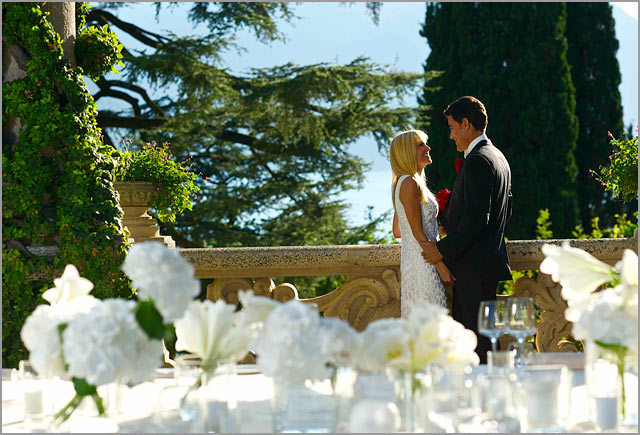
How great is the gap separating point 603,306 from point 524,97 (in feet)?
35.1

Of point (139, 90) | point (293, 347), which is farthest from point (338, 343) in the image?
point (139, 90)

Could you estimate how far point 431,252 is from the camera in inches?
145

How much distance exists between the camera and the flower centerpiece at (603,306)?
1562 millimetres

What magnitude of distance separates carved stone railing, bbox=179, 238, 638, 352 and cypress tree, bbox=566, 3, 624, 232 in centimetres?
840

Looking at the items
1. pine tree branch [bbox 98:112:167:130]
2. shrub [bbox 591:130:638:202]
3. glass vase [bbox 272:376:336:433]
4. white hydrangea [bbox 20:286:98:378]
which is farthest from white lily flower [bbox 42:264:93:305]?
pine tree branch [bbox 98:112:167:130]

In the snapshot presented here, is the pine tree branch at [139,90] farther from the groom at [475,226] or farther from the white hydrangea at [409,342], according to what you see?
the white hydrangea at [409,342]

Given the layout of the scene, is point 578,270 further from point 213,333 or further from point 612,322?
point 213,333

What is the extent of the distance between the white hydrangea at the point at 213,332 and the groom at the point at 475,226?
2.06 meters

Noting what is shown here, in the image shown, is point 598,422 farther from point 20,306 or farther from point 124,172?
point 124,172

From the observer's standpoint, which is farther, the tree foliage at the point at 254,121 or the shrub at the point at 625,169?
the tree foliage at the point at 254,121

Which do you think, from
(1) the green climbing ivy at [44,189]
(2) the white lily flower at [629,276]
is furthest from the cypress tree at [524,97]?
(2) the white lily flower at [629,276]

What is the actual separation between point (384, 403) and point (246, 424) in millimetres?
318

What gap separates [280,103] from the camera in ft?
36.5

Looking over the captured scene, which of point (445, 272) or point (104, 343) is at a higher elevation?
point (445, 272)
